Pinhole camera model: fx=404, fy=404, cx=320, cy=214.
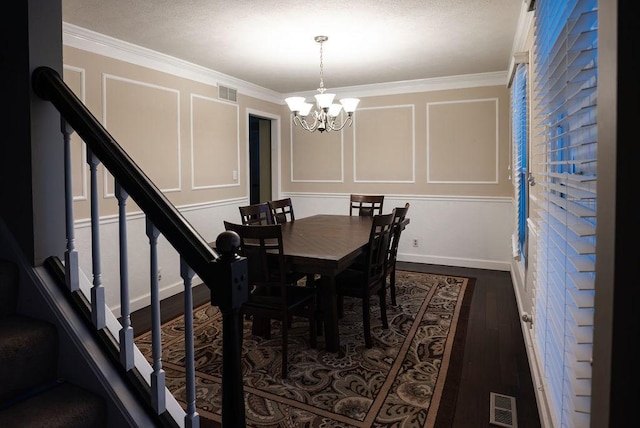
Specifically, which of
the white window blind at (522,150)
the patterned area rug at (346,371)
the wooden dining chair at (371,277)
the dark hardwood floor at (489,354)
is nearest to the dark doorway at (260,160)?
the dark hardwood floor at (489,354)

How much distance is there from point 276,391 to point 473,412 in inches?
42.3

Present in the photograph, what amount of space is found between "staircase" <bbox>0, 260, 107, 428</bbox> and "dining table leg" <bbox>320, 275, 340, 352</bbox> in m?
1.62

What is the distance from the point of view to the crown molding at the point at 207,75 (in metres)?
3.34

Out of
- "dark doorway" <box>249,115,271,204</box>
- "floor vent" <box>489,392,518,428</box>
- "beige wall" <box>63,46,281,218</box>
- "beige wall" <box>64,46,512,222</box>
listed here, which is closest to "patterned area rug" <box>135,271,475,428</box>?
"floor vent" <box>489,392,518,428</box>

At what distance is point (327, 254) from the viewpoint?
8.46ft

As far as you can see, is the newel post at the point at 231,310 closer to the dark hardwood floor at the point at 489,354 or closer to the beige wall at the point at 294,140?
the dark hardwood floor at the point at 489,354

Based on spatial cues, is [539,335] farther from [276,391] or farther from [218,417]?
[218,417]

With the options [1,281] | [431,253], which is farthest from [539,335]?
[431,253]

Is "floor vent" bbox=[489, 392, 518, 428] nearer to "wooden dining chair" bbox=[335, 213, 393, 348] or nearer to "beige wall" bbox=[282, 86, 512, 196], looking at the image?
"wooden dining chair" bbox=[335, 213, 393, 348]

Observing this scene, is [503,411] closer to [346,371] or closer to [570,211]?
[346,371]

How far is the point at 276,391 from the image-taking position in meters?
2.33

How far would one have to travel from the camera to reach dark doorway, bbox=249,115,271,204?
6.53 m

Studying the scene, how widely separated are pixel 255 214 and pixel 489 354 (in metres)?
2.22

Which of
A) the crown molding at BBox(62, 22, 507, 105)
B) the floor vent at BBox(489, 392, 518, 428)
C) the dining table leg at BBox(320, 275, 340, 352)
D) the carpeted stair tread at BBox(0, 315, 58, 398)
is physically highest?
the crown molding at BBox(62, 22, 507, 105)
